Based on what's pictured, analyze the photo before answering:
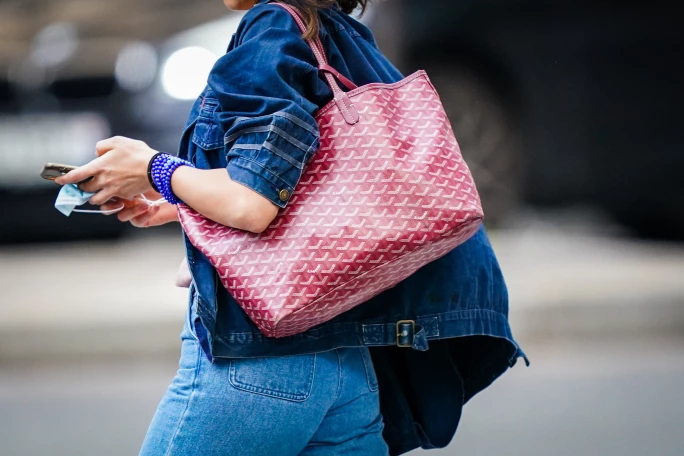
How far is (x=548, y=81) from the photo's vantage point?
605cm

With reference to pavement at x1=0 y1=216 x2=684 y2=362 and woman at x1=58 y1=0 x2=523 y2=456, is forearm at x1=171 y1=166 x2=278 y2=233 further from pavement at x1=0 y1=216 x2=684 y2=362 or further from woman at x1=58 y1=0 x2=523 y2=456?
pavement at x1=0 y1=216 x2=684 y2=362

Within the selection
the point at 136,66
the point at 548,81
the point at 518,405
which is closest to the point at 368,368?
the point at 518,405

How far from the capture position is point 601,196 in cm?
677

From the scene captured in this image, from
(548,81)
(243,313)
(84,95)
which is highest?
(243,313)

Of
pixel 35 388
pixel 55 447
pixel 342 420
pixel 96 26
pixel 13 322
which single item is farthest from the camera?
pixel 96 26

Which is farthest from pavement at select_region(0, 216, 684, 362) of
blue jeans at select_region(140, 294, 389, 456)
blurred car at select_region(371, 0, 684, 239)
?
blue jeans at select_region(140, 294, 389, 456)

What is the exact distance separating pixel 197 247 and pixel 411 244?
0.30 metres

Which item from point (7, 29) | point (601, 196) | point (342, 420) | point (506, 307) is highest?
point (506, 307)

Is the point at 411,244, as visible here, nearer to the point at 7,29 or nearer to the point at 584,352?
the point at 584,352

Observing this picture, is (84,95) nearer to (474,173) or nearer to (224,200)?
(474,173)

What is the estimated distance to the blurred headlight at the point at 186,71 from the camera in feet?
18.6

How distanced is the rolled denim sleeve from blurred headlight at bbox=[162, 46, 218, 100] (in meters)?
4.40

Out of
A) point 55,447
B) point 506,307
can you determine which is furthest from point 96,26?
point 506,307

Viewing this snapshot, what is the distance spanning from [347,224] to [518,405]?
9.54 feet
